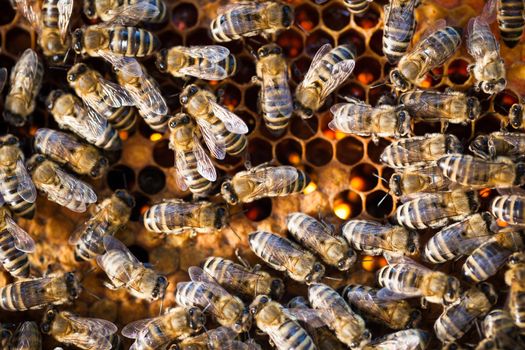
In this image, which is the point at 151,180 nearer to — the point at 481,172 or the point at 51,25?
the point at 51,25

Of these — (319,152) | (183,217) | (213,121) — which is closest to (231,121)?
(213,121)

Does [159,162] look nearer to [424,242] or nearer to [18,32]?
[18,32]

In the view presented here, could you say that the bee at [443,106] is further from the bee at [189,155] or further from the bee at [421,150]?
the bee at [189,155]

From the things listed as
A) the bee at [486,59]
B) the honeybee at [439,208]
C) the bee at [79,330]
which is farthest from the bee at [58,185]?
the bee at [486,59]

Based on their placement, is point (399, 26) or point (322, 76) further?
point (322, 76)

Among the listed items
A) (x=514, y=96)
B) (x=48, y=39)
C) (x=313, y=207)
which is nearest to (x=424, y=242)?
(x=313, y=207)

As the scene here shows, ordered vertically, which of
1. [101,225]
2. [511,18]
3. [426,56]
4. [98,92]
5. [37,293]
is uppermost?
[511,18]

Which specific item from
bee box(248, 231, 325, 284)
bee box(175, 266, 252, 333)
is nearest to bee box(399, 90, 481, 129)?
bee box(248, 231, 325, 284)
